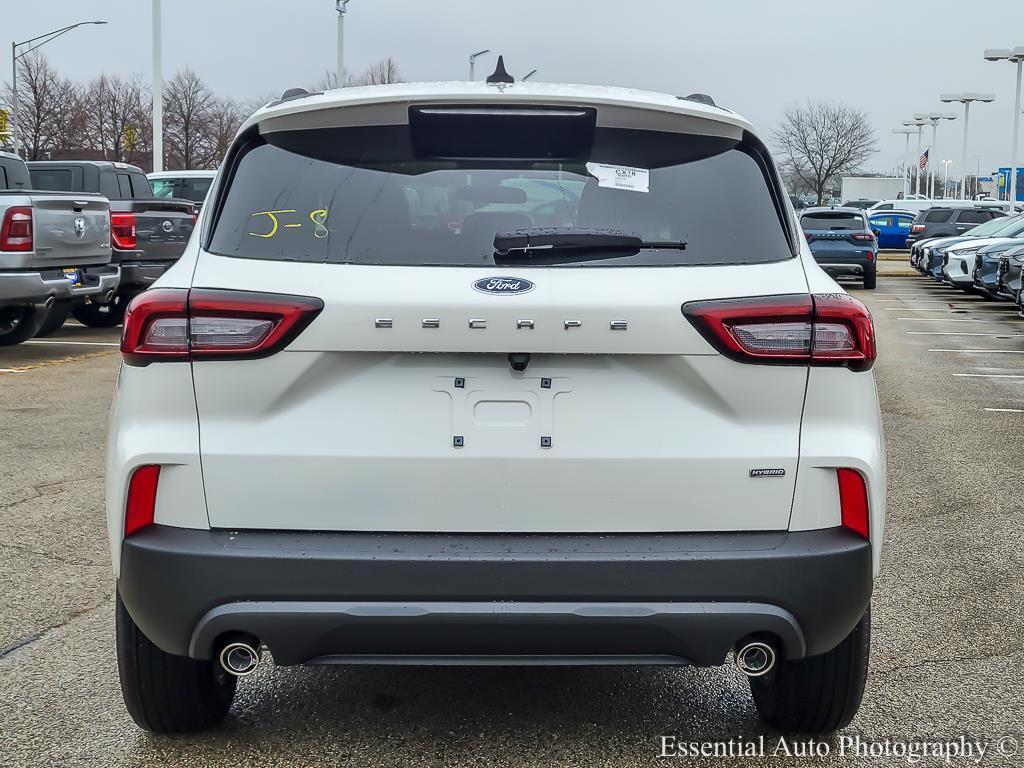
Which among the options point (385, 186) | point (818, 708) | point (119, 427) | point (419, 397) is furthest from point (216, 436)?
point (818, 708)

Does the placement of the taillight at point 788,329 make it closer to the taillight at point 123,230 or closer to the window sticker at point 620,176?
the window sticker at point 620,176

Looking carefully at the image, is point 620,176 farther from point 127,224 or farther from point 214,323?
point 127,224

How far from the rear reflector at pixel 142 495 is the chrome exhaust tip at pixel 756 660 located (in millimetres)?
1429

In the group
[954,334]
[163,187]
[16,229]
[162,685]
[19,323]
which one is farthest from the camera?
[163,187]

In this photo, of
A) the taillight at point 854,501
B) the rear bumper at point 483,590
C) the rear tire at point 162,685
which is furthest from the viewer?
the rear tire at point 162,685

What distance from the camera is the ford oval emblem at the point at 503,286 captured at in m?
2.79

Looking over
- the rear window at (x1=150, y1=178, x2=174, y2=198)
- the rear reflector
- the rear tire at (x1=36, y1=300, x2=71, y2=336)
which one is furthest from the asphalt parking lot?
the rear window at (x1=150, y1=178, x2=174, y2=198)

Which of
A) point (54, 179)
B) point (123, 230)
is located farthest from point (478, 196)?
point (54, 179)

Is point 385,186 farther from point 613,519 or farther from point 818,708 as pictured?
point 818,708

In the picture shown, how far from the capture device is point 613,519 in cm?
282

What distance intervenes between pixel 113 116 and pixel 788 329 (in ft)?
232

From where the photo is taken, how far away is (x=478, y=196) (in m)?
3.00

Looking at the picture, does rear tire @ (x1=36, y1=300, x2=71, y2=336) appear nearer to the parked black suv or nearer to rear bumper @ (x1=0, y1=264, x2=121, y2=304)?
rear bumper @ (x1=0, y1=264, x2=121, y2=304)

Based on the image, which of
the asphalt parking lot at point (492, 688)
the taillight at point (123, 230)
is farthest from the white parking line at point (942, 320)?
the asphalt parking lot at point (492, 688)
